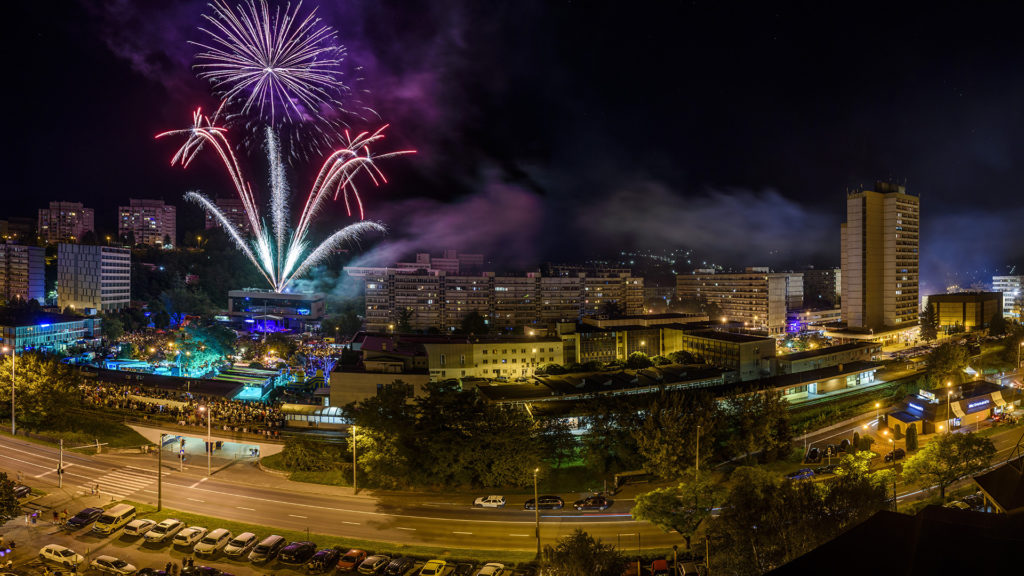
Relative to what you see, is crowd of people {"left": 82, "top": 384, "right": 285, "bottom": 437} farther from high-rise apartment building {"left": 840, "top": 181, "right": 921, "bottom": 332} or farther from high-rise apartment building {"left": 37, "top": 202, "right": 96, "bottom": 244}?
high-rise apartment building {"left": 37, "top": 202, "right": 96, "bottom": 244}

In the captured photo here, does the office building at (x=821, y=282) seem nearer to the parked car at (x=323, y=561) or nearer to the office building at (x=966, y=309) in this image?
the office building at (x=966, y=309)

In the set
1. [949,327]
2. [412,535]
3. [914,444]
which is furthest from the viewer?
[949,327]

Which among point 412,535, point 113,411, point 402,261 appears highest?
point 402,261

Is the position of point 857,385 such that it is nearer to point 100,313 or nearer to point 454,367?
point 454,367

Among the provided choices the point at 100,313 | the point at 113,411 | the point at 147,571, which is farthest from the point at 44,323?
the point at 147,571

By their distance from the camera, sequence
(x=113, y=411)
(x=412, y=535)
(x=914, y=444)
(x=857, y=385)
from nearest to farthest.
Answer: (x=412, y=535)
(x=914, y=444)
(x=113, y=411)
(x=857, y=385)

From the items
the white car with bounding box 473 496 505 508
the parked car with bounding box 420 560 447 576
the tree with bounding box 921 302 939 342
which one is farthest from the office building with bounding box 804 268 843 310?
the parked car with bounding box 420 560 447 576
